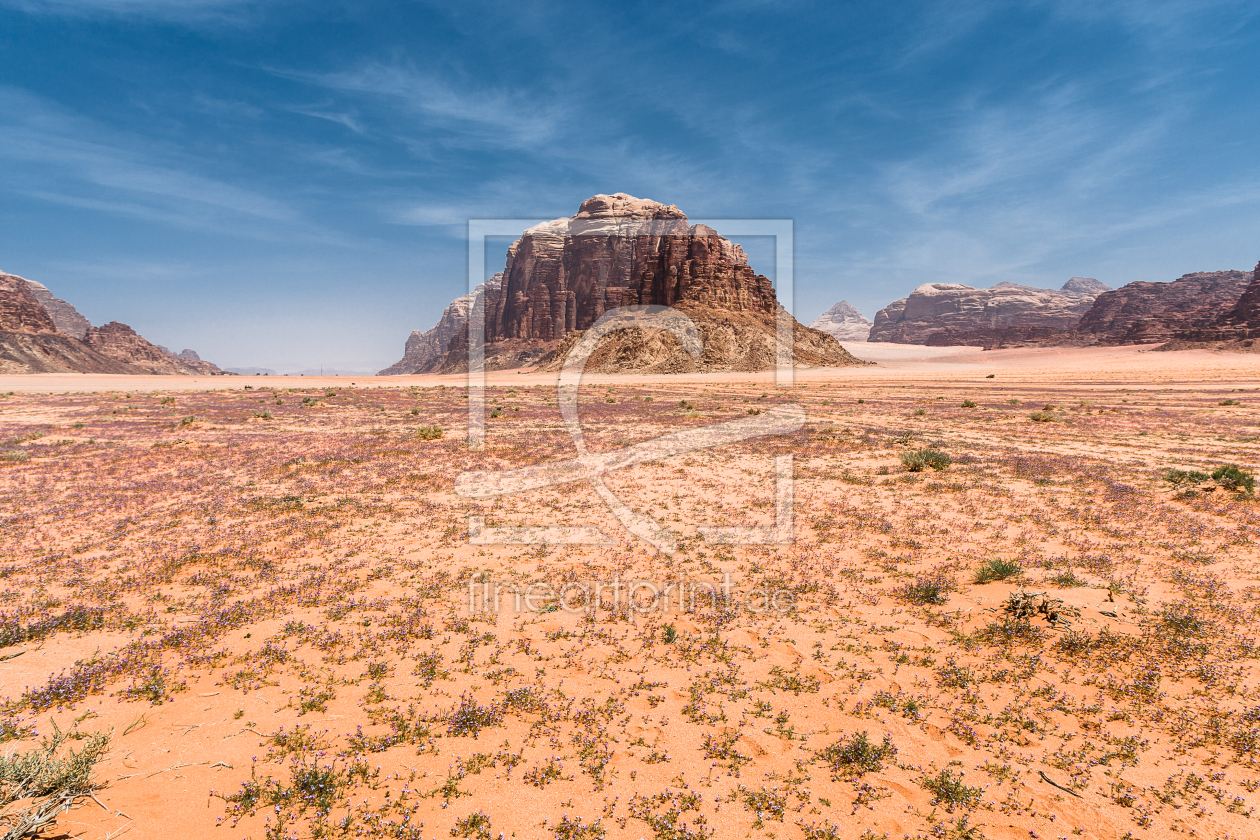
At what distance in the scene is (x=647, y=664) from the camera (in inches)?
267

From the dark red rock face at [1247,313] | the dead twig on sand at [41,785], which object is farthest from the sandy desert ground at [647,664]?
the dark red rock face at [1247,313]

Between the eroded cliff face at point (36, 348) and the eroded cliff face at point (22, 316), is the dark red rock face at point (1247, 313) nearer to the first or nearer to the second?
the eroded cliff face at point (36, 348)

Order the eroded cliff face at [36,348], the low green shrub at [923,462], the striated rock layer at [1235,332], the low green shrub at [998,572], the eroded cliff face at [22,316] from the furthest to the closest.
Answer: the eroded cliff face at [22,316] → the eroded cliff face at [36,348] → the striated rock layer at [1235,332] → the low green shrub at [923,462] → the low green shrub at [998,572]

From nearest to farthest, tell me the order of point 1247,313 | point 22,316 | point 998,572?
1. point 998,572
2. point 1247,313
3. point 22,316

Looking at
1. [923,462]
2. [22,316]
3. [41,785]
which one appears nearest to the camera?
[41,785]

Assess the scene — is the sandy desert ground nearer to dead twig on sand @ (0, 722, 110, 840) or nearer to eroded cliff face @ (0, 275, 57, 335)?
dead twig on sand @ (0, 722, 110, 840)

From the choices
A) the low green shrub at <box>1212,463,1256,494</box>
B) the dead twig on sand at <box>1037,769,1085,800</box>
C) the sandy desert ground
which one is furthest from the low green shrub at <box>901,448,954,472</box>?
the dead twig on sand at <box>1037,769,1085,800</box>

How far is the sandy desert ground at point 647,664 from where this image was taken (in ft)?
14.9

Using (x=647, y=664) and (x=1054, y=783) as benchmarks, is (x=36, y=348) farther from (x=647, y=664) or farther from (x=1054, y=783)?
(x=1054, y=783)

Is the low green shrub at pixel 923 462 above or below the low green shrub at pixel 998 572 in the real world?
above

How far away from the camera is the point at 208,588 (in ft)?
28.2

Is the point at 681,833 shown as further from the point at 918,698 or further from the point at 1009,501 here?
the point at 1009,501

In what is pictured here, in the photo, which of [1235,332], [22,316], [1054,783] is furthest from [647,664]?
[22,316]

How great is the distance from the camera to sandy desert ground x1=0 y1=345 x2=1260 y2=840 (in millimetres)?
4555
